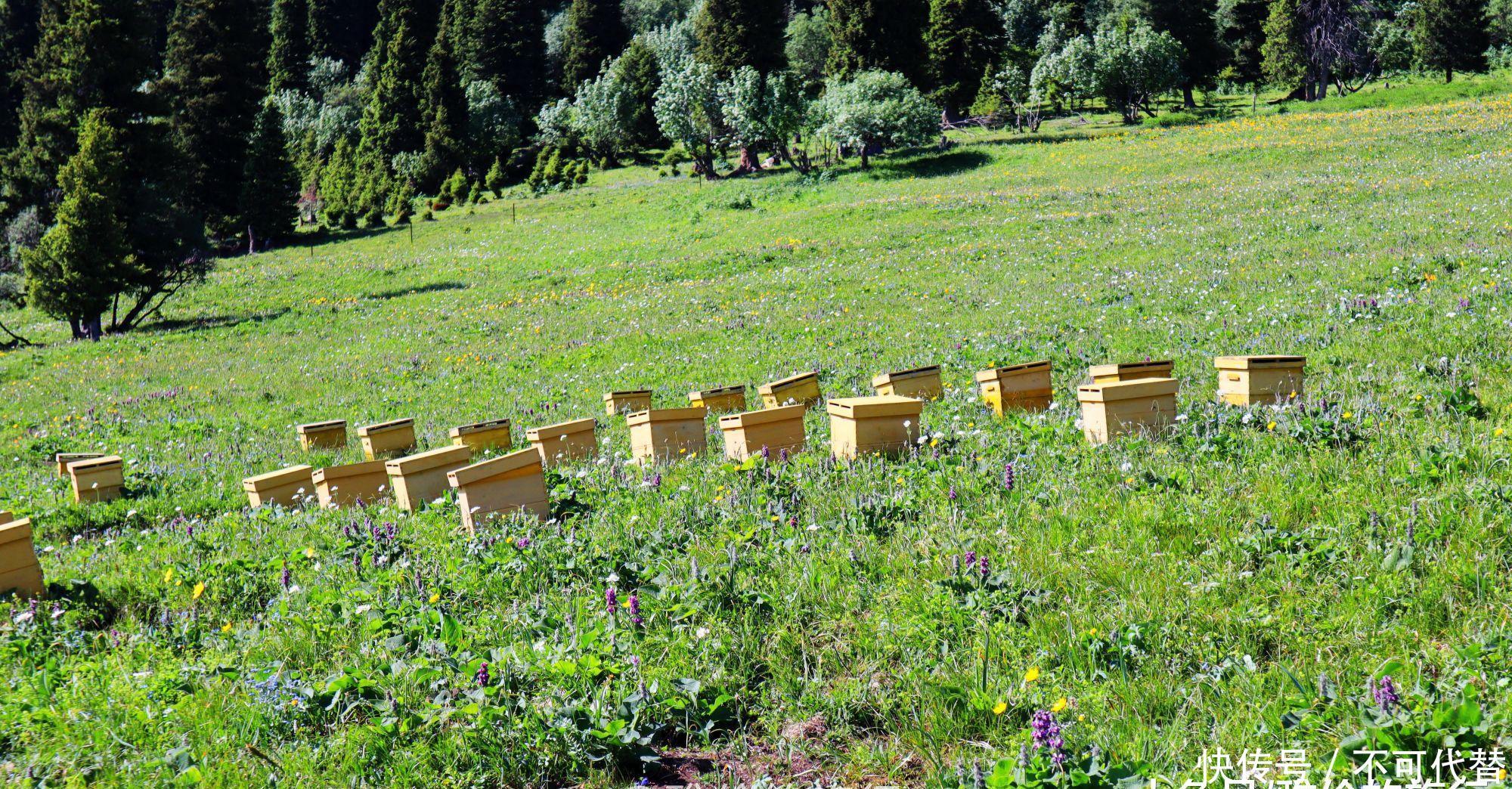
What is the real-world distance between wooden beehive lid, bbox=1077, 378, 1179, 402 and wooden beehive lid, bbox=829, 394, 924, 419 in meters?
1.26

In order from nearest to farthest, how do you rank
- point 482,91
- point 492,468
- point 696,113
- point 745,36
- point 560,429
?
point 492,468, point 560,429, point 696,113, point 745,36, point 482,91

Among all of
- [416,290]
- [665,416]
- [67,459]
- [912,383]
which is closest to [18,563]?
[665,416]

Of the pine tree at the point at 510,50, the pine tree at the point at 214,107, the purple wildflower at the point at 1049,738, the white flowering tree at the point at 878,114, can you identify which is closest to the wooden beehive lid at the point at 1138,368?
the purple wildflower at the point at 1049,738

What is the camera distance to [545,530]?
19.5ft

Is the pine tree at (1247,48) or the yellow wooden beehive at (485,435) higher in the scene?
the pine tree at (1247,48)

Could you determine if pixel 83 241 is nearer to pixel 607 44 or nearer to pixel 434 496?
pixel 434 496

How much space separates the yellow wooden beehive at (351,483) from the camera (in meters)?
7.63

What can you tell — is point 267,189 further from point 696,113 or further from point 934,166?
point 934,166

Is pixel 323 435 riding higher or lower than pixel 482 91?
lower

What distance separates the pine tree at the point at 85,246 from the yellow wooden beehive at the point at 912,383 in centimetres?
3007

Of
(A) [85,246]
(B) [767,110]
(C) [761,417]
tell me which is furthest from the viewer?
(B) [767,110]

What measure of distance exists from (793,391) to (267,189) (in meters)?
55.8

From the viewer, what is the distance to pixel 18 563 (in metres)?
5.62

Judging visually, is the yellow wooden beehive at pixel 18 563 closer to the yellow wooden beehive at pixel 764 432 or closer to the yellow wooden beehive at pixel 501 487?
the yellow wooden beehive at pixel 501 487
